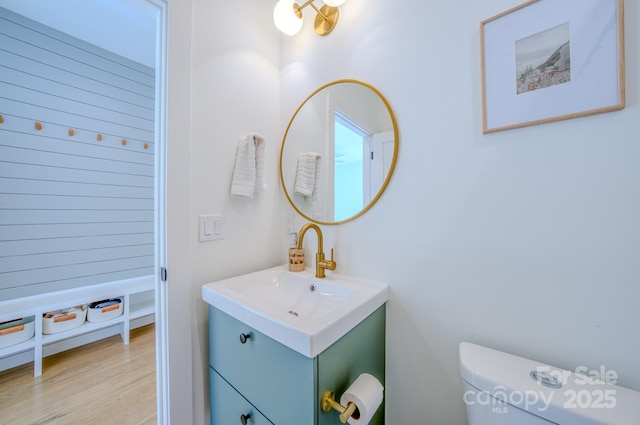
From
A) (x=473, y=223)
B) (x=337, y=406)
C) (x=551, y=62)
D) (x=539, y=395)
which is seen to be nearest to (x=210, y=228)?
(x=337, y=406)

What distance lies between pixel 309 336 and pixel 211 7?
58.2 inches

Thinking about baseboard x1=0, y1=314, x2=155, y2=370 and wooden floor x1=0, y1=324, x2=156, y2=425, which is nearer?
wooden floor x1=0, y1=324, x2=156, y2=425

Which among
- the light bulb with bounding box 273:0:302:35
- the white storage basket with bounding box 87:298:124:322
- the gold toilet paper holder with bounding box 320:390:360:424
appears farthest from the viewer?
the white storage basket with bounding box 87:298:124:322

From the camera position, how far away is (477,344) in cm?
77

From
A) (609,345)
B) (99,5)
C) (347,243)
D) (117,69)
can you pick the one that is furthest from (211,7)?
(117,69)

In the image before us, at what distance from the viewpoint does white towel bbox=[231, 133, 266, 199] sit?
113 cm

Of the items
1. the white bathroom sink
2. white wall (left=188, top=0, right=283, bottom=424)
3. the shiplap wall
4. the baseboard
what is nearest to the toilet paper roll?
the white bathroom sink

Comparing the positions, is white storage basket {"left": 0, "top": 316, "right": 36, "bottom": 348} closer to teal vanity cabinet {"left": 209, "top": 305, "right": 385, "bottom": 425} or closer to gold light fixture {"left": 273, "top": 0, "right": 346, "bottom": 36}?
teal vanity cabinet {"left": 209, "top": 305, "right": 385, "bottom": 425}

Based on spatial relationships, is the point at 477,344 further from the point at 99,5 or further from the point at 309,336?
the point at 99,5

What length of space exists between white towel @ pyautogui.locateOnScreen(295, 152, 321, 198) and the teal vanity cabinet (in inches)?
27.1

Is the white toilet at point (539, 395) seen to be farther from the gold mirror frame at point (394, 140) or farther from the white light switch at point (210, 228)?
the white light switch at point (210, 228)

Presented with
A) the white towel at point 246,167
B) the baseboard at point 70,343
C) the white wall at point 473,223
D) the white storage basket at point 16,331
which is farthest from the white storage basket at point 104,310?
the white wall at point 473,223

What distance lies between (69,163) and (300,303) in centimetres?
255

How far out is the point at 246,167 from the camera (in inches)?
45.9
